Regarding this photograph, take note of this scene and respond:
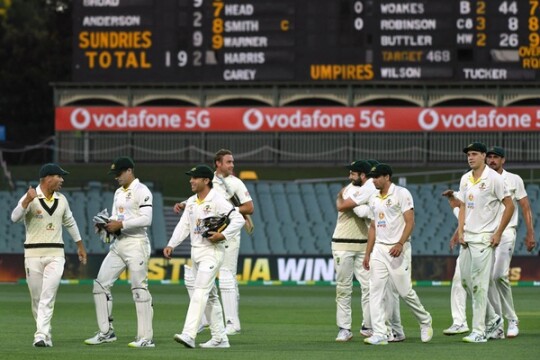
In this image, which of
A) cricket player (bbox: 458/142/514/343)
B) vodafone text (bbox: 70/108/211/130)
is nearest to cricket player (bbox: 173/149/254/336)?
cricket player (bbox: 458/142/514/343)

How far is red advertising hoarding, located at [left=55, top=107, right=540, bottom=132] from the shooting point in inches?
1523

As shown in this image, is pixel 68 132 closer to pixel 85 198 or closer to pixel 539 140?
pixel 85 198

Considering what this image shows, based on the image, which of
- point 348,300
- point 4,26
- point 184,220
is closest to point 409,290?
point 348,300

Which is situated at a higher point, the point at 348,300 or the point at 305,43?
the point at 305,43

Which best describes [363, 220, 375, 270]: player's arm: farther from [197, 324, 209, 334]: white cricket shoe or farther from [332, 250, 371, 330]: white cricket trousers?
[197, 324, 209, 334]: white cricket shoe

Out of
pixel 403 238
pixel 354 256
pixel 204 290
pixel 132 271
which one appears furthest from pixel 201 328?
pixel 403 238

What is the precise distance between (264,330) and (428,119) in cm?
2093

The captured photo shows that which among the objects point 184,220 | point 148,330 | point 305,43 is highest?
point 305,43

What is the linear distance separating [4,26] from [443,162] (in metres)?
27.4

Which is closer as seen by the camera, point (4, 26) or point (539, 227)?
point (539, 227)

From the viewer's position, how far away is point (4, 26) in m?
61.2

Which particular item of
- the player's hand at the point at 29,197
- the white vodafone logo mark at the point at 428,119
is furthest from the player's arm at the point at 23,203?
the white vodafone logo mark at the point at 428,119

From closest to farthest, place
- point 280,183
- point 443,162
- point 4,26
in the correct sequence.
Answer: point 280,183, point 443,162, point 4,26

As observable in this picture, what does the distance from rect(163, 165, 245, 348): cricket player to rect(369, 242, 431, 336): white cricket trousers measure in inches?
61.8
